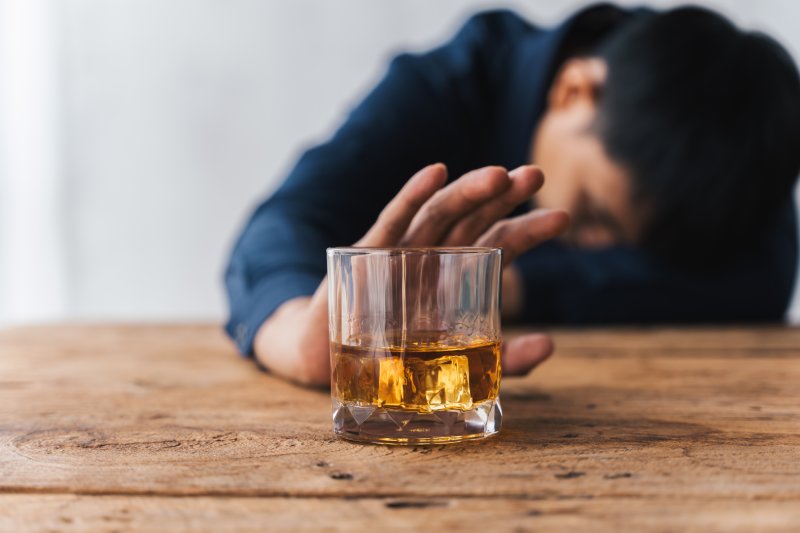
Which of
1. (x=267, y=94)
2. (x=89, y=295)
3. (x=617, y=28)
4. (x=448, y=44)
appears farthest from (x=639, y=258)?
(x=89, y=295)

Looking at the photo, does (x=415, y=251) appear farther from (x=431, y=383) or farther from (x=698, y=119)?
(x=698, y=119)

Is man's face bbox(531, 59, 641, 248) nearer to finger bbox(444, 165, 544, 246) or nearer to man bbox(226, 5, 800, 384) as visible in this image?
man bbox(226, 5, 800, 384)

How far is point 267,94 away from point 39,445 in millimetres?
2467

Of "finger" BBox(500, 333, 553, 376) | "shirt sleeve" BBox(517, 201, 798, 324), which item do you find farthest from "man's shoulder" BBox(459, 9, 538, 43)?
"finger" BBox(500, 333, 553, 376)

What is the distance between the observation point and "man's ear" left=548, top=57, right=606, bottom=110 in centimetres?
136

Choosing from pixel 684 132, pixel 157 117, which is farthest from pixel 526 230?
pixel 157 117

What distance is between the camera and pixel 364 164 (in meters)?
1.20

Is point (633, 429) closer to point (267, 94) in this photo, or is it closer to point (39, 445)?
point (39, 445)

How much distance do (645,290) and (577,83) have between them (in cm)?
38

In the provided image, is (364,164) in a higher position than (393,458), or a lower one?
higher

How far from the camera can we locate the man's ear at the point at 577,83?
136 centimetres

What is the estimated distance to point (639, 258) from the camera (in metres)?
1.45

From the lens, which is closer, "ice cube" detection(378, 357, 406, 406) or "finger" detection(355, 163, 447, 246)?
"ice cube" detection(378, 357, 406, 406)

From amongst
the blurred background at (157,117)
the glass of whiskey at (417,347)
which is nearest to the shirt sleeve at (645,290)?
the glass of whiskey at (417,347)
